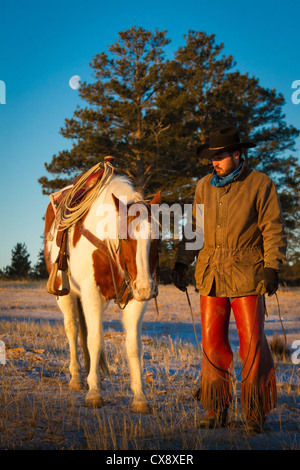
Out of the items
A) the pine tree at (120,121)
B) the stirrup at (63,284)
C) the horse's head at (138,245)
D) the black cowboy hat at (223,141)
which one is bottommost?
the stirrup at (63,284)

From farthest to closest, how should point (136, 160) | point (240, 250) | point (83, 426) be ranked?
point (136, 160), point (240, 250), point (83, 426)

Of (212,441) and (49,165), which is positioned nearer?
(212,441)

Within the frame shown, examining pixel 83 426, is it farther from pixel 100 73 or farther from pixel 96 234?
pixel 100 73

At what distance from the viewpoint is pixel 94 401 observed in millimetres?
4023

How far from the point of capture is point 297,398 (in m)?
4.71

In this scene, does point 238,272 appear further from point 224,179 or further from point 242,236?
point 224,179

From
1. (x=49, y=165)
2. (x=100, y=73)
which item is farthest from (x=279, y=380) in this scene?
(x=100, y=73)

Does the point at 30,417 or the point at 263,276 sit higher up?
the point at 263,276

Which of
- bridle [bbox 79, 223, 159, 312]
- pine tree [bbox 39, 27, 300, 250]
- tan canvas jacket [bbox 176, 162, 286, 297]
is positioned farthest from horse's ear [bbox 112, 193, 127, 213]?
pine tree [bbox 39, 27, 300, 250]

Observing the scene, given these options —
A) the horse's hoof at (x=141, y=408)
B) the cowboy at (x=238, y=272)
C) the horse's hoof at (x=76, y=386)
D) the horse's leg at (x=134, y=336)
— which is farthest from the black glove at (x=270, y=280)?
the horse's hoof at (x=76, y=386)

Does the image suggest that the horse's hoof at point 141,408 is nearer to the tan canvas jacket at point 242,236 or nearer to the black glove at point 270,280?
the tan canvas jacket at point 242,236

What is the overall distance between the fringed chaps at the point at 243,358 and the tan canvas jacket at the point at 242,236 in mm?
156

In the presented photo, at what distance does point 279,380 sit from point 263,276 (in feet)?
8.87

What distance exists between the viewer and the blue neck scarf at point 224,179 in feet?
12.0
